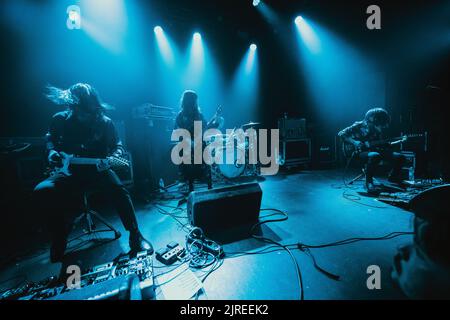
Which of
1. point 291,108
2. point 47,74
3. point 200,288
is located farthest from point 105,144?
point 291,108

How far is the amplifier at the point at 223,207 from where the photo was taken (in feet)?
7.74

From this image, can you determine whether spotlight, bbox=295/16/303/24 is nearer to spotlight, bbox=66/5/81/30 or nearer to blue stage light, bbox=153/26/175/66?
blue stage light, bbox=153/26/175/66

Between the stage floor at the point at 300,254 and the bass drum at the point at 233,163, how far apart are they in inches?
60.9

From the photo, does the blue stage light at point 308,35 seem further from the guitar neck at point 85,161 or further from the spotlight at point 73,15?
the guitar neck at point 85,161

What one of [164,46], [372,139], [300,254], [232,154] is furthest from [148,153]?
[372,139]

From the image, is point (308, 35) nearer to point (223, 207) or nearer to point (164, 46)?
point (164, 46)

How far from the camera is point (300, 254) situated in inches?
78.7

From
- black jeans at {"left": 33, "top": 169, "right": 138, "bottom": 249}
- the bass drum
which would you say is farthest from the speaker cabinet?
black jeans at {"left": 33, "top": 169, "right": 138, "bottom": 249}

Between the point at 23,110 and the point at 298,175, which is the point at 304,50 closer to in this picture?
the point at 298,175

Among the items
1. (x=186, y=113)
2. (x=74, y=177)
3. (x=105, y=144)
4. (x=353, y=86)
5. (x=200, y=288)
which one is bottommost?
(x=200, y=288)

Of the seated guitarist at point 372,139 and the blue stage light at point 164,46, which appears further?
the blue stage light at point 164,46

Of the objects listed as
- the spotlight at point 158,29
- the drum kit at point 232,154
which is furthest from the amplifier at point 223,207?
the spotlight at point 158,29

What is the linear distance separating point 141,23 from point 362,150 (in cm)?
630

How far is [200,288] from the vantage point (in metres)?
1.53
